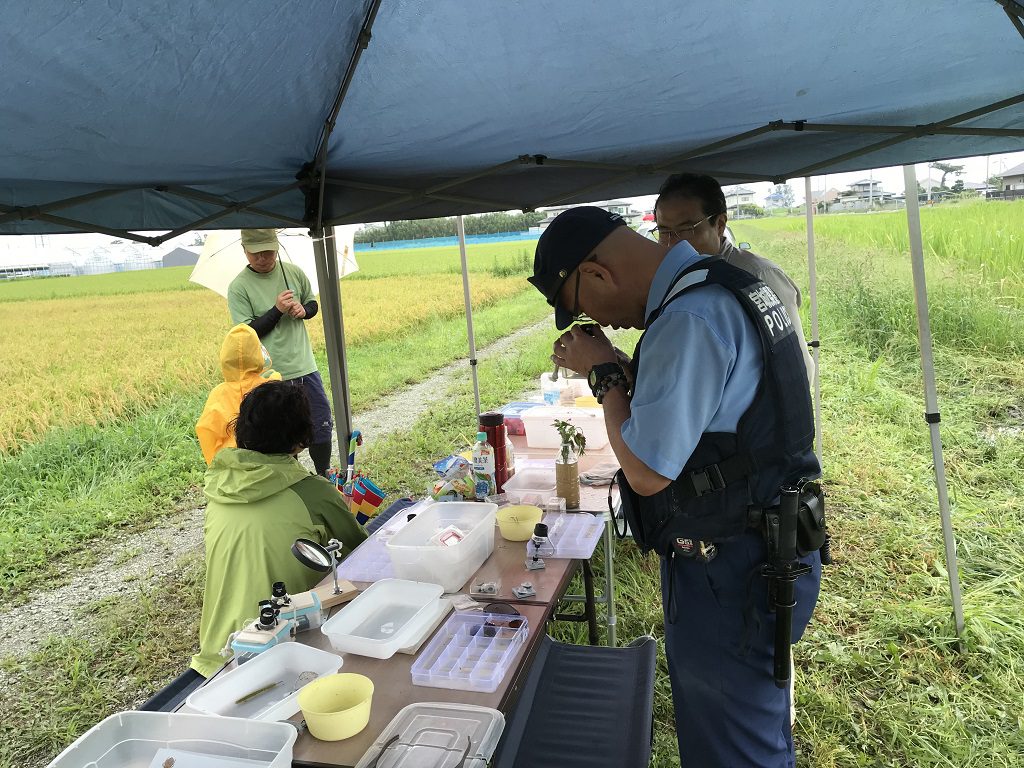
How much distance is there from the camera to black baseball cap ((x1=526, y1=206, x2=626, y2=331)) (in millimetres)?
1514

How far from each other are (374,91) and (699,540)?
1981 mm

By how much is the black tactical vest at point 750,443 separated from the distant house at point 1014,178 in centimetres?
1424

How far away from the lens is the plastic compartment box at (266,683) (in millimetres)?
1429

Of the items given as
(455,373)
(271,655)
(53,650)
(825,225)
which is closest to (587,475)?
(271,655)


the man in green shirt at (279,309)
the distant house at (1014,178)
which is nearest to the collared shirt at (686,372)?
the man in green shirt at (279,309)

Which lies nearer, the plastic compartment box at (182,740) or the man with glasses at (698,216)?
the plastic compartment box at (182,740)

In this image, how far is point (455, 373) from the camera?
12359 millimetres

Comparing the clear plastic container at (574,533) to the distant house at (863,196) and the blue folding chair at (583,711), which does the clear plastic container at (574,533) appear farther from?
the distant house at (863,196)

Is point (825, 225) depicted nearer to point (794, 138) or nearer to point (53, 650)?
point (794, 138)

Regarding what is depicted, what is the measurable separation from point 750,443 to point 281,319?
370 cm

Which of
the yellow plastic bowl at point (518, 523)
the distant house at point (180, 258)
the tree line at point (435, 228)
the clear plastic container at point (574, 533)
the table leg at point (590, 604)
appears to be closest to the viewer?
the clear plastic container at point (574, 533)

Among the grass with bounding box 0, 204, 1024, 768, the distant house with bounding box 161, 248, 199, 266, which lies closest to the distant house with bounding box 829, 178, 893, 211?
the grass with bounding box 0, 204, 1024, 768

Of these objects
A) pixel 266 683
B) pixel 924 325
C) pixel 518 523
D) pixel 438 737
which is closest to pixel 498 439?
pixel 518 523

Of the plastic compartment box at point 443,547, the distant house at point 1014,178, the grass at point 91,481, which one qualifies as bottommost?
the grass at point 91,481
